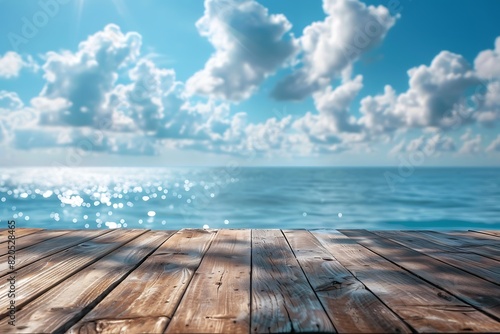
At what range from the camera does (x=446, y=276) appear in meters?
1.59

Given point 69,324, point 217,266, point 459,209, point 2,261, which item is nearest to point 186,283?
point 217,266

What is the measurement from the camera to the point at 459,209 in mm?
17547

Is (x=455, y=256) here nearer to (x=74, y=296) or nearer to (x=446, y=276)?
(x=446, y=276)

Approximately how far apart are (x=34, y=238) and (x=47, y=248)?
434 mm

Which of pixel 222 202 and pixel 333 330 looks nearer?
pixel 333 330

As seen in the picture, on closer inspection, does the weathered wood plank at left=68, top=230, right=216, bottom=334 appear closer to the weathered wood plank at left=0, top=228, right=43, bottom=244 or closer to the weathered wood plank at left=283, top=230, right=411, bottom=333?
the weathered wood plank at left=283, top=230, right=411, bottom=333

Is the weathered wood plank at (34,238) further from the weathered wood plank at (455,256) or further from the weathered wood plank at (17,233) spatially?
the weathered wood plank at (455,256)

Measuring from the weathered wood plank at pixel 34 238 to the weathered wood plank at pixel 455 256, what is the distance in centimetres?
230

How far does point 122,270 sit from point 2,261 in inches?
28.4

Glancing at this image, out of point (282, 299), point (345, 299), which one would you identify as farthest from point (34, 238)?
point (345, 299)

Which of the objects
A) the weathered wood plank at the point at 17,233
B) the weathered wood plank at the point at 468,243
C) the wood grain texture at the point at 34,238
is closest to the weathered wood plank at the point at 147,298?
the wood grain texture at the point at 34,238

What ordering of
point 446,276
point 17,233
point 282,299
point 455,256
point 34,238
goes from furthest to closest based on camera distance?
1. point 17,233
2. point 34,238
3. point 455,256
4. point 446,276
5. point 282,299

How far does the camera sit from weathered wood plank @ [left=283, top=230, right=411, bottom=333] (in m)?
1.06

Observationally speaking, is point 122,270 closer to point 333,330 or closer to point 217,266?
point 217,266
